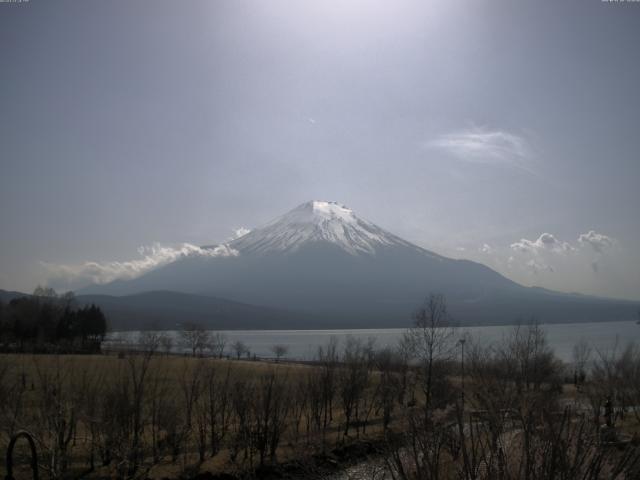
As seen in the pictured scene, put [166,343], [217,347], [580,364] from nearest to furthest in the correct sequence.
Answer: [580,364], [166,343], [217,347]

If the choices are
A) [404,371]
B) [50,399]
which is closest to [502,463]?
[50,399]

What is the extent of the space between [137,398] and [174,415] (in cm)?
202

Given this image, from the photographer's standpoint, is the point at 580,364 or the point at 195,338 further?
the point at 195,338

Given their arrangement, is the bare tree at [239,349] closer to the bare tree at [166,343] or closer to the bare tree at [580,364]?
the bare tree at [166,343]

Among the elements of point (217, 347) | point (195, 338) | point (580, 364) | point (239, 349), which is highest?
point (580, 364)

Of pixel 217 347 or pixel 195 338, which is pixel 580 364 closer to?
pixel 195 338

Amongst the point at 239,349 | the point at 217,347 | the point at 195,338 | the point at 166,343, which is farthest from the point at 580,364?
the point at 217,347

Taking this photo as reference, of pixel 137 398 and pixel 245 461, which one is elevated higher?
pixel 137 398

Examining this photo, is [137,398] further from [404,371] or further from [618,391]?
[618,391]

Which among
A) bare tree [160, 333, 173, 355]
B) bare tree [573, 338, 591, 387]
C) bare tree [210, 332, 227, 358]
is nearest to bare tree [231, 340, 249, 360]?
bare tree [210, 332, 227, 358]

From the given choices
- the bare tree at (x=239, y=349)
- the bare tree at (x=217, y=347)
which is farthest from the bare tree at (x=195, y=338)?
the bare tree at (x=239, y=349)

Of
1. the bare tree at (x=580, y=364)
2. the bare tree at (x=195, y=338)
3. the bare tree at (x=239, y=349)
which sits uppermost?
the bare tree at (x=580, y=364)

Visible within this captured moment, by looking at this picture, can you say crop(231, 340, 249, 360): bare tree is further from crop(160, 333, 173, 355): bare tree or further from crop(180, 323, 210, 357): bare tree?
crop(160, 333, 173, 355): bare tree

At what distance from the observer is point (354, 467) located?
74.1 feet
